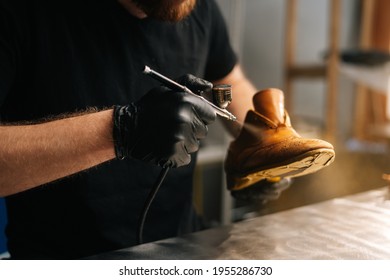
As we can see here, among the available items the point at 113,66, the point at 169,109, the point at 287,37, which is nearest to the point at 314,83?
the point at 287,37

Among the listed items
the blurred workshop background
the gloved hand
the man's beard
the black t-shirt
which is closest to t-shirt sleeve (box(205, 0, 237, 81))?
the black t-shirt

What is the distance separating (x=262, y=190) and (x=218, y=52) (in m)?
0.43

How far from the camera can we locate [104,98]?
0.83 metres

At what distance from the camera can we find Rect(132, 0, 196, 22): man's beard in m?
0.76

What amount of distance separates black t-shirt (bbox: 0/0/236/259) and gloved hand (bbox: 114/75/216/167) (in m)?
0.21

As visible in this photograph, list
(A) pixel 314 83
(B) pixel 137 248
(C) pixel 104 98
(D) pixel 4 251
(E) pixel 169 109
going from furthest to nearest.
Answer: (A) pixel 314 83 < (D) pixel 4 251 < (C) pixel 104 98 < (B) pixel 137 248 < (E) pixel 169 109

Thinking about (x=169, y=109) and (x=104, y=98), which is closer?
(x=169, y=109)

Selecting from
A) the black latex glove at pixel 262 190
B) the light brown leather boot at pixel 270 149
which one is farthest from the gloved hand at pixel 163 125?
the black latex glove at pixel 262 190

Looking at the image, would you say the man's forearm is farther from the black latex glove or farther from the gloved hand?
the black latex glove

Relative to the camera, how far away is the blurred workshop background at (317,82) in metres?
1.78

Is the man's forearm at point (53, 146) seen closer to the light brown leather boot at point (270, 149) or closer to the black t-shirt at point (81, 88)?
the black t-shirt at point (81, 88)

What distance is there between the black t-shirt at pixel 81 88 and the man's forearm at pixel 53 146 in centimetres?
11
